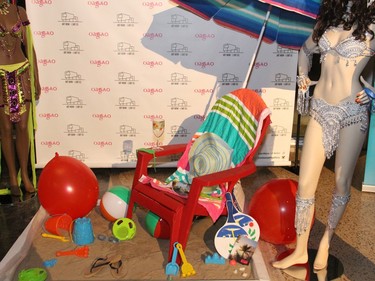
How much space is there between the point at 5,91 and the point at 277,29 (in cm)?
241

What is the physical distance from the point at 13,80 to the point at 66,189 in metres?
1.20

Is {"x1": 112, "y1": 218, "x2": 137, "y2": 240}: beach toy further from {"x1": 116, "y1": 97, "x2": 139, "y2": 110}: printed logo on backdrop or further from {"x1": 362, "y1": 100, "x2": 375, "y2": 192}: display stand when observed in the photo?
{"x1": 362, "y1": 100, "x2": 375, "y2": 192}: display stand

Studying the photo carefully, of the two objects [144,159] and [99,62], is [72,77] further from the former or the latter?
[144,159]

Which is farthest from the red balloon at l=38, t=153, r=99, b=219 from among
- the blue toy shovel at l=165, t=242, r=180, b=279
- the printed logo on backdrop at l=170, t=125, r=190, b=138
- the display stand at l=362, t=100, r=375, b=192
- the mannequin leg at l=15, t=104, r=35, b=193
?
the display stand at l=362, t=100, r=375, b=192

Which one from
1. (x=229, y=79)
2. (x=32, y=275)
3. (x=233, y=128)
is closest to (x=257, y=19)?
(x=229, y=79)

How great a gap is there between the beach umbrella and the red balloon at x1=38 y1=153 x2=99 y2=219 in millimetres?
1503

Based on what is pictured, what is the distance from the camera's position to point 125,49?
14.2ft

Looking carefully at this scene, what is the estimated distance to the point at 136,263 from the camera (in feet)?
9.47

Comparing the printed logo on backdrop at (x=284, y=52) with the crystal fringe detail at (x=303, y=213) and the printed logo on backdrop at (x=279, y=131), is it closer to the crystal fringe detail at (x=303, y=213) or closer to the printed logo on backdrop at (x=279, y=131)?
the printed logo on backdrop at (x=279, y=131)

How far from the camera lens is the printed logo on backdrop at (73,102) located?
14.6ft

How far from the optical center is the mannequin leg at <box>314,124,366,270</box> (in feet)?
8.55

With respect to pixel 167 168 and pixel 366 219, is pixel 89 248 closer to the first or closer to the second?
pixel 167 168

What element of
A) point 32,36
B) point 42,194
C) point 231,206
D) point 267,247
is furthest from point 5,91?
point 267,247

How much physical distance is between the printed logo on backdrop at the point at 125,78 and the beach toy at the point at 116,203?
1.36 metres
